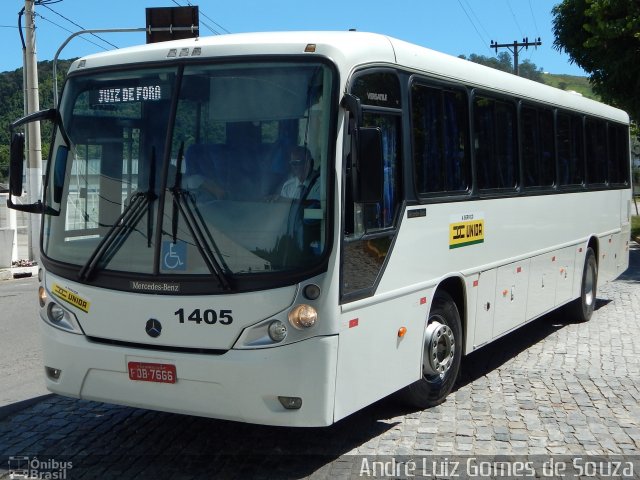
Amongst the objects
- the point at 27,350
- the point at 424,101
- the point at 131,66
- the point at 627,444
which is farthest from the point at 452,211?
the point at 27,350

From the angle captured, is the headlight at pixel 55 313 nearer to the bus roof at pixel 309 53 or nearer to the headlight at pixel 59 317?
the headlight at pixel 59 317

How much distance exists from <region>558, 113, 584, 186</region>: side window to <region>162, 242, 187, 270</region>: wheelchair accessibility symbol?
619cm

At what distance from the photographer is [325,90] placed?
559 centimetres

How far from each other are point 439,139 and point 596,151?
576 centimetres

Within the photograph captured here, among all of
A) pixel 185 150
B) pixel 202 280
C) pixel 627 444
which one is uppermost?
pixel 185 150

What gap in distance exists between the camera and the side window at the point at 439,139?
6.88 m

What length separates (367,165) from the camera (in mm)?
5684

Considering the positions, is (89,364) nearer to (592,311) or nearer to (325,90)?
(325,90)

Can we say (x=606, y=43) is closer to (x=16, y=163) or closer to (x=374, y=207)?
(x=374, y=207)

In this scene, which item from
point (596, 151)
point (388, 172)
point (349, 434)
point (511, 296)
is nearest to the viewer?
point (388, 172)

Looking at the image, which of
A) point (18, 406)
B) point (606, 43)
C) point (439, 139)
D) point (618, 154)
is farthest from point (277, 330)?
point (606, 43)

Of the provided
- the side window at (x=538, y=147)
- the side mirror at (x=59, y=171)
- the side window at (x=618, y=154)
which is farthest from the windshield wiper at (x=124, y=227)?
the side window at (x=618, y=154)

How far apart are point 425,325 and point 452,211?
3.63ft
